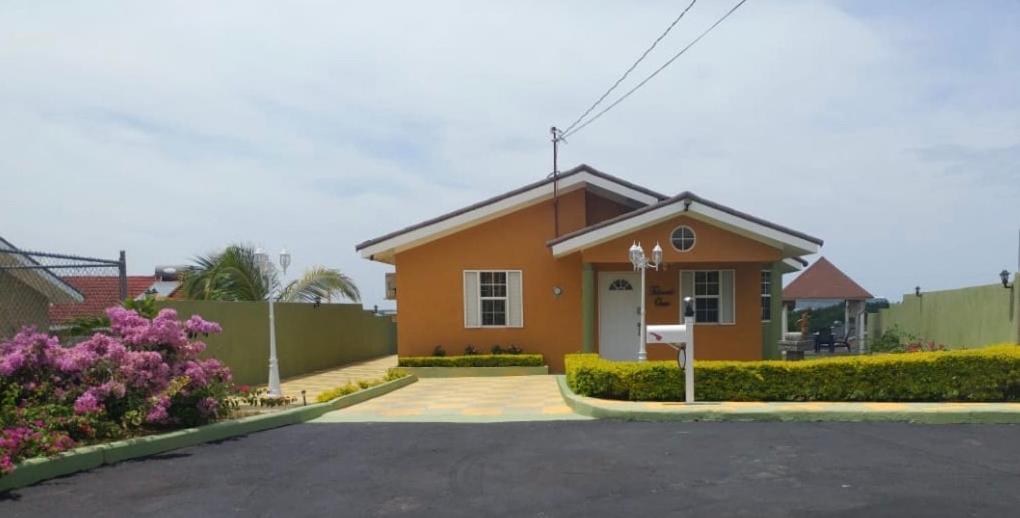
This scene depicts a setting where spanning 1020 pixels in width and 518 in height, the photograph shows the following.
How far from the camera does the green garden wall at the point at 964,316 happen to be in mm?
15953

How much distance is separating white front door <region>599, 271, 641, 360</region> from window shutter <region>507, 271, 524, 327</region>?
1889 millimetres

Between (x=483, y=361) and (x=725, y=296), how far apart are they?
580 cm

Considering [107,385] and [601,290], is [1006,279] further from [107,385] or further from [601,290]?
[107,385]

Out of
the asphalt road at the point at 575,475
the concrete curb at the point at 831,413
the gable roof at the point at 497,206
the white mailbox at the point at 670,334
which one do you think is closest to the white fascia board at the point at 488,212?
the gable roof at the point at 497,206

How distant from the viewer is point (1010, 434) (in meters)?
8.80

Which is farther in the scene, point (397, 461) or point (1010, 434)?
point (1010, 434)

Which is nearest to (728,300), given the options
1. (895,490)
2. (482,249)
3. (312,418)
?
(482,249)

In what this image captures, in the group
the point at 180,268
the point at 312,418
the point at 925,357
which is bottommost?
the point at 312,418

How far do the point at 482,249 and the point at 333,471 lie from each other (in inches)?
443

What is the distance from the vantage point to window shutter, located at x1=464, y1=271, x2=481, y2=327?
18.3 meters

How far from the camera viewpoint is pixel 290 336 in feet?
61.3

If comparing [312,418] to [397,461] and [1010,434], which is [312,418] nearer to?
[397,461]

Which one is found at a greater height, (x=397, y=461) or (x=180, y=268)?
(x=180, y=268)

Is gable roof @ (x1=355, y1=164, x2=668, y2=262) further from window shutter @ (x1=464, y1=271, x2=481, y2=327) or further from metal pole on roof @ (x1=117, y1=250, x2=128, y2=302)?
metal pole on roof @ (x1=117, y1=250, x2=128, y2=302)
